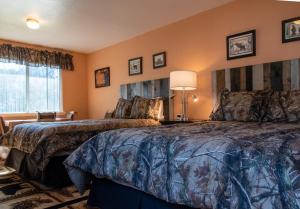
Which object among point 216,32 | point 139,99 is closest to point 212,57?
point 216,32

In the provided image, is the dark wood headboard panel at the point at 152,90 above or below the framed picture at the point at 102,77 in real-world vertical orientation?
below

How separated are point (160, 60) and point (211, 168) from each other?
3.32 metres

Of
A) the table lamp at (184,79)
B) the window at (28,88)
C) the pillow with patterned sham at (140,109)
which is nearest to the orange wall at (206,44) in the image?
the table lamp at (184,79)

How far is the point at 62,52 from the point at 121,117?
2.59 meters

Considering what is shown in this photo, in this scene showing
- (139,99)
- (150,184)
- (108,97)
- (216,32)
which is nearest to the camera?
(150,184)

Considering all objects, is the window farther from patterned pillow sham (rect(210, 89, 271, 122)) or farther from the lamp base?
patterned pillow sham (rect(210, 89, 271, 122))

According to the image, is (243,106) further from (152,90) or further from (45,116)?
(45,116)

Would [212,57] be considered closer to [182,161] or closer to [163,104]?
[163,104]

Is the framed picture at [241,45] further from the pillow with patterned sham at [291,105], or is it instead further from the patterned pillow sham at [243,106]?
the pillow with patterned sham at [291,105]

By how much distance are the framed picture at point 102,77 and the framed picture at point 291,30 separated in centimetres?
362

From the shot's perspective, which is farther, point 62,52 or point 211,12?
point 62,52

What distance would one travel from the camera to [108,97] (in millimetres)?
5621

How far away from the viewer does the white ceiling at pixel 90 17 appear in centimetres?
337

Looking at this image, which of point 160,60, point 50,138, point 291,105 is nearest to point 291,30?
point 291,105
